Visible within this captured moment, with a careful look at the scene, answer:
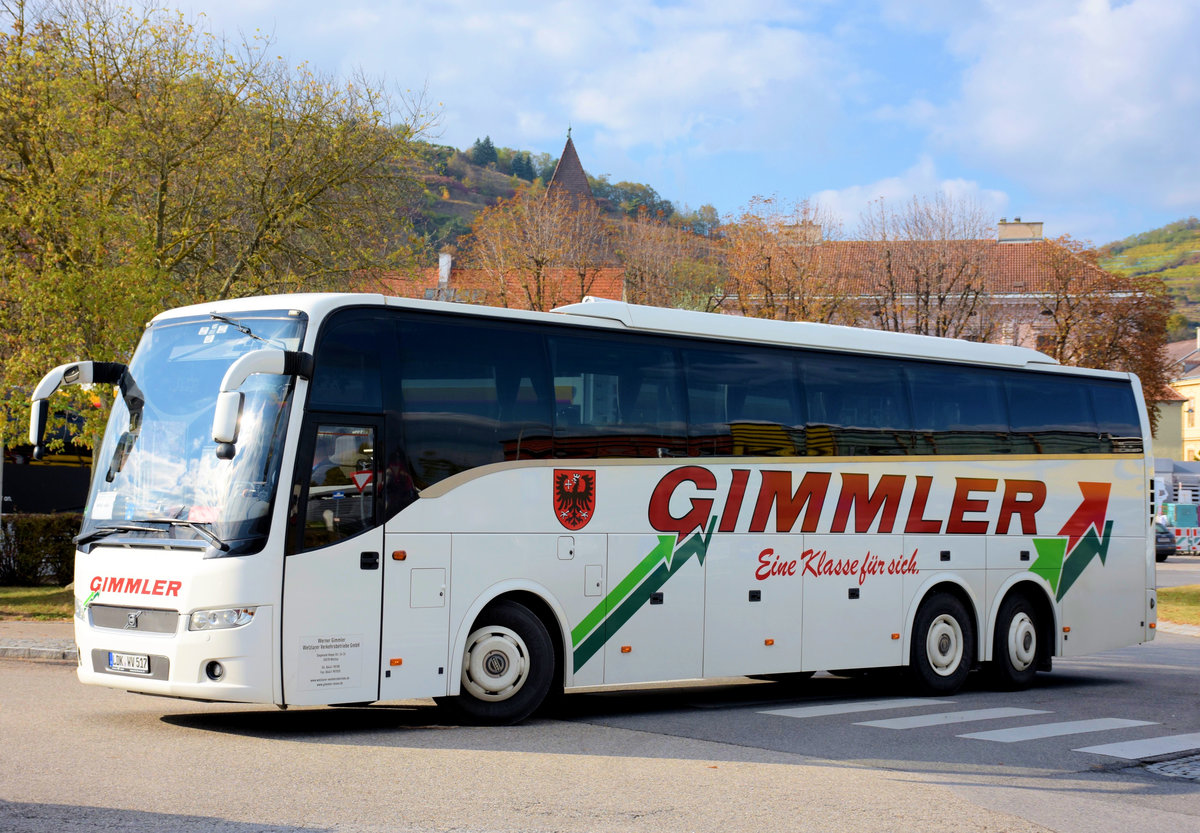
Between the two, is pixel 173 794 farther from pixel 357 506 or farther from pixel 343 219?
pixel 343 219

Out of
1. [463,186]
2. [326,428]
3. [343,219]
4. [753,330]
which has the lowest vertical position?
[326,428]

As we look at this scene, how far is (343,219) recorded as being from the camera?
24.6 meters

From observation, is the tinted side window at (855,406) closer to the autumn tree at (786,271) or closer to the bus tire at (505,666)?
the bus tire at (505,666)

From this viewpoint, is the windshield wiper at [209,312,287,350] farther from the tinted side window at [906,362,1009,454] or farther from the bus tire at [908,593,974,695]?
the bus tire at [908,593,974,695]

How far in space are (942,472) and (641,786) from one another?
24.3 ft

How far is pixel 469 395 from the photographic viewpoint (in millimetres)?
10609

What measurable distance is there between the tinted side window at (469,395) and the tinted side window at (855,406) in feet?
11.5

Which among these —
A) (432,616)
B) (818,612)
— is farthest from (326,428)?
(818,612)

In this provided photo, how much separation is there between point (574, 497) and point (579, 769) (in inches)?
121

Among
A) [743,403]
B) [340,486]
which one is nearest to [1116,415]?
[743,403]

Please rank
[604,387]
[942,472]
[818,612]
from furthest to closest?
[942,472], [818,612], [604,387]

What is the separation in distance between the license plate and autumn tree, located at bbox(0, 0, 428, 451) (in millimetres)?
10444

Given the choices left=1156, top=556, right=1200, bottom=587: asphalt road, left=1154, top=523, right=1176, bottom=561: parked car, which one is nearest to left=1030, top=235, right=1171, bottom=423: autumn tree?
left=1154, top=523, right=1176, bottom=561: parked car

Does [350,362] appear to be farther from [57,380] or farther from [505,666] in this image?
[505,666]
